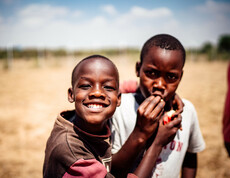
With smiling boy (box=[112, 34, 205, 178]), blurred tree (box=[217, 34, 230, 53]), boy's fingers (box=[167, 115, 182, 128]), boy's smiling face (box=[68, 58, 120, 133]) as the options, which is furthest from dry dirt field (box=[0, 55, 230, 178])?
blurred tree (box=[217, 34, 230, 53])

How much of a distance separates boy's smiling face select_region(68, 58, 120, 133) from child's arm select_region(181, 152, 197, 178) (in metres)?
1.00

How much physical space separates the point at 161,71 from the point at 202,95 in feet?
25.9

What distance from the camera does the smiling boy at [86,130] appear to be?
43.4 inches

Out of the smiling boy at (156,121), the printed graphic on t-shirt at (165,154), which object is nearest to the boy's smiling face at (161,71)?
the smiling boy at (156,121)

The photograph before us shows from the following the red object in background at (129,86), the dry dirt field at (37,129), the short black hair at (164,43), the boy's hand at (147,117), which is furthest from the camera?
the dry dirt field at (37,129)

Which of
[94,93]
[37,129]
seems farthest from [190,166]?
[37,129]

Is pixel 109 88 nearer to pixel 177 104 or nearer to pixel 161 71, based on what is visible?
pixel 161 71

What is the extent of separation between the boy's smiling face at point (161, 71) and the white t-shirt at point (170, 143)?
0.80ft

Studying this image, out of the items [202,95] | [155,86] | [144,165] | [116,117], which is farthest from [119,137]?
[202,95]

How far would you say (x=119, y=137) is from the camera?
151 cm

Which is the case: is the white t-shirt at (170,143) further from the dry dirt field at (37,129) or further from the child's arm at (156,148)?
the dry dirt field at (37,129)

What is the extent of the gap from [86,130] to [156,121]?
1.70ft

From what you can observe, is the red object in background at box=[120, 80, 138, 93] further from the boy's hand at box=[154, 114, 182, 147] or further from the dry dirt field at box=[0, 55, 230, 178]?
the dry dirt field at box=[0, 55, 230, 178]

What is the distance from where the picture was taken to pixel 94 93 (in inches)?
50.4
